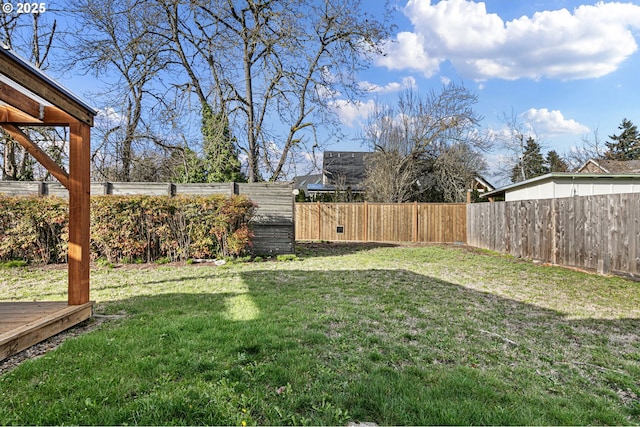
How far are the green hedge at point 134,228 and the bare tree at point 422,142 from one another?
1034cm

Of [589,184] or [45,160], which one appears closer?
[45,160]

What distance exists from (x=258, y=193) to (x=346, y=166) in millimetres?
17172

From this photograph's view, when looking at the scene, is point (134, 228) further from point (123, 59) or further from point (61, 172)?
Answer: point (123, 59)

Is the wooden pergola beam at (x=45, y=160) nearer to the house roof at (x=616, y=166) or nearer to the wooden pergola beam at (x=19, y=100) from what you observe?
the wooden pergola beam at (x=19, y=100)

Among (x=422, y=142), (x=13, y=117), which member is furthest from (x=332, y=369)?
(x=422, y=142)

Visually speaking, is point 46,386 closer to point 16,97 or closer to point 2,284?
point 16,97

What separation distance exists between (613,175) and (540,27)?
4.81 meters

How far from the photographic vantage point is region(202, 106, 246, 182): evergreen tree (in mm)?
9672

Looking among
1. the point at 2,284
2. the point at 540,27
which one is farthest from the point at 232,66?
the point at 540,27

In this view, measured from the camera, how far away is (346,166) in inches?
985

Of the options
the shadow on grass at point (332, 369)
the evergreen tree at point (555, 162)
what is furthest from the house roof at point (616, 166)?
the shadow on grass at point (332, 369)

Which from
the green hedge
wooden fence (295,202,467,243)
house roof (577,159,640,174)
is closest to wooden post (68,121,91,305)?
the green hedge

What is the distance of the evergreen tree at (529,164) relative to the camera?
25.3 m

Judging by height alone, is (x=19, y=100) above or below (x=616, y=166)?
below
